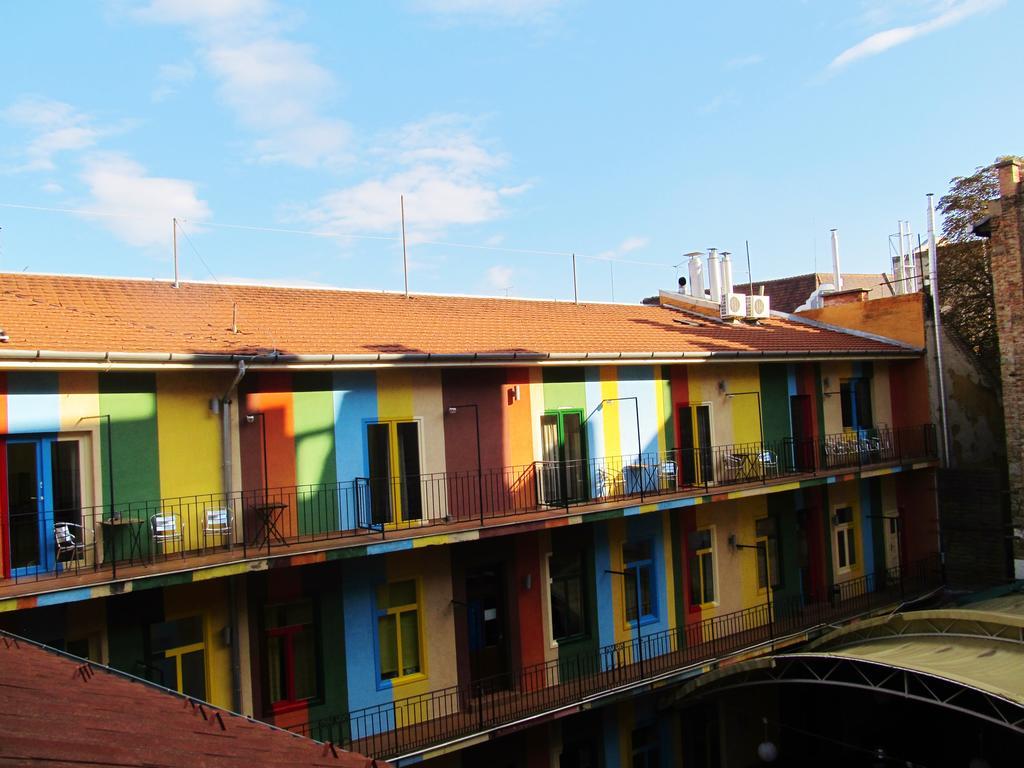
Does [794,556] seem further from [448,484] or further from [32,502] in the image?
[32,502]

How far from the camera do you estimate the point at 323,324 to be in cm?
1397

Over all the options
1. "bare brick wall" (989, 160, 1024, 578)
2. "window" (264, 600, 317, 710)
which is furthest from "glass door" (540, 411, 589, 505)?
"bare brick wall" (989, 160, 1024, 578)

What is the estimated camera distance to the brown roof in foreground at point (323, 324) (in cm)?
1118

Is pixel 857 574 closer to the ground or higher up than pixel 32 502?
closer to the ground

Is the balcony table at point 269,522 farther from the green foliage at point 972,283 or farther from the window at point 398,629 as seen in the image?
the green foliage at point 972,283

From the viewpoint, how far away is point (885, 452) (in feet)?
69.4

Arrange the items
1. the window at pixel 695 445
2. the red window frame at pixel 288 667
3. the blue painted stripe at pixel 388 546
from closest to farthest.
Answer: the blue painted stripe at pixel 388 546 → the red window frame at pixel 288 667 → the window at pixel 695 445

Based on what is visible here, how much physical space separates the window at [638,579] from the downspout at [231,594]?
705 cm

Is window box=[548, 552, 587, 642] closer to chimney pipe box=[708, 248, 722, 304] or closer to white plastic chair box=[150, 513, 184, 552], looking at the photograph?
white plastic chair box=[150, 513, 184, 552]

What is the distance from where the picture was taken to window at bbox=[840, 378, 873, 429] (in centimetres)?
2053

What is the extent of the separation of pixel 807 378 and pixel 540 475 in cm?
805

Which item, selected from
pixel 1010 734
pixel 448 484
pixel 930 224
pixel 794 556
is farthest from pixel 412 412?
pixel 930 224

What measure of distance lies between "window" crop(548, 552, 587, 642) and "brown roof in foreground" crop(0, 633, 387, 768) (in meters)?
9.19

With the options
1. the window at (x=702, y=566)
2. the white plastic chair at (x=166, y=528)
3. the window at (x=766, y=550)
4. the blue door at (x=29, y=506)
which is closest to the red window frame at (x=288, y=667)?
the white plastic chair at (x=166, y=528)
